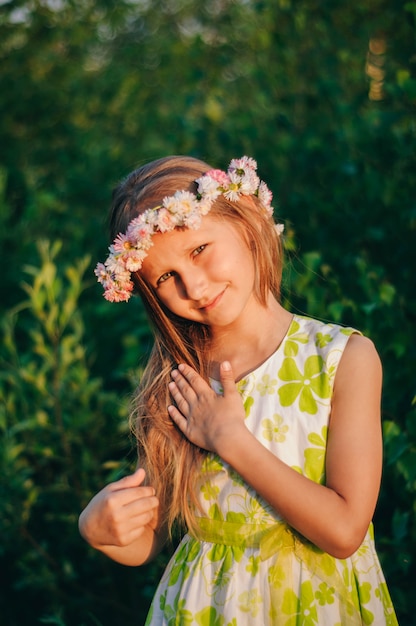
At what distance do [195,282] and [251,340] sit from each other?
0.30 metres

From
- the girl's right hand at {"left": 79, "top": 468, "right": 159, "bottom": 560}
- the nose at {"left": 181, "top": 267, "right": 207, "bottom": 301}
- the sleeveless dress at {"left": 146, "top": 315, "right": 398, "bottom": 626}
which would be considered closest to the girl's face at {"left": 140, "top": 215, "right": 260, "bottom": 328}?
the nose at {"left": 181, "top": 267, "right": 207, "bottom": 301}

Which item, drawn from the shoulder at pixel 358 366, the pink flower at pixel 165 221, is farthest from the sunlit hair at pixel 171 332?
the shoulder at pixel 358 366

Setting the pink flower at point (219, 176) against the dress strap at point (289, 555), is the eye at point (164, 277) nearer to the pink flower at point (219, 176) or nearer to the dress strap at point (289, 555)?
the pink flower at point (219, 176)

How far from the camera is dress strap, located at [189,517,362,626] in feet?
5.70

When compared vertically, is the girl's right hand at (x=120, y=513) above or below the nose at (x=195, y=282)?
below

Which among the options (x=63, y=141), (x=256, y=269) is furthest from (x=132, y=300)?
(x=63, y=141)

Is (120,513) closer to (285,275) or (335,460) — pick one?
(335,460)

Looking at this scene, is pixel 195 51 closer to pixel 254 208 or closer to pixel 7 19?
pixel 7 19

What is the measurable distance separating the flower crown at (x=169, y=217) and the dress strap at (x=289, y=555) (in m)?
0.78

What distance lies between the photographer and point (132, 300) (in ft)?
12.8

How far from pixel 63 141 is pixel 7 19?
3.96 ft

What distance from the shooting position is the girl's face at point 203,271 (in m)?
1.86

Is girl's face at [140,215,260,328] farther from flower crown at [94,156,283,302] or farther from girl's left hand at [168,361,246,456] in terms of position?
girl's left hand at [168,361,246,456]

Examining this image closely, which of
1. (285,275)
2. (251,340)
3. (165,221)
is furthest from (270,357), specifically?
(285,275)
